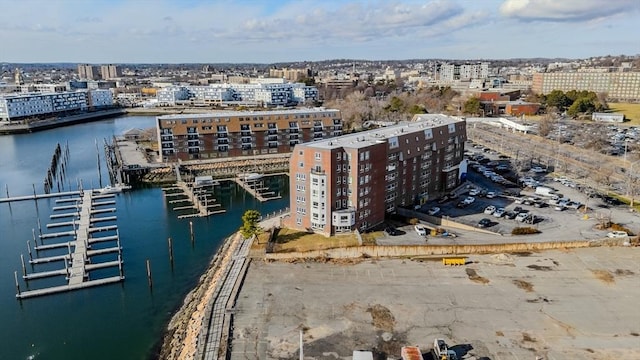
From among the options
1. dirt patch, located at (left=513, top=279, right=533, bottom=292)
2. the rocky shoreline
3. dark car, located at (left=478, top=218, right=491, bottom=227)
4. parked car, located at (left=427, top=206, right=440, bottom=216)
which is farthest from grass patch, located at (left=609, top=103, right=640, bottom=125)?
the rocky shoreline

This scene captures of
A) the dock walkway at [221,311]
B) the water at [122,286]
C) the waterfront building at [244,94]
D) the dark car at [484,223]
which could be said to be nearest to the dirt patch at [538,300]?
the dark car at [484,223]

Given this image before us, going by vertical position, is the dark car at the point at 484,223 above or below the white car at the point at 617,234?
above

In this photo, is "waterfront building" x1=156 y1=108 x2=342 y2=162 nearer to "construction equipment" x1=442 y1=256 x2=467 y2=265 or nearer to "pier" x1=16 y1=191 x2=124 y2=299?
"pier" x1=16 y1=191 x2=124 y2=299

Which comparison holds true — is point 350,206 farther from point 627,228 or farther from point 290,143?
point 290,143

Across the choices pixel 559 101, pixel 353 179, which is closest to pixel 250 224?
pixel 353 179

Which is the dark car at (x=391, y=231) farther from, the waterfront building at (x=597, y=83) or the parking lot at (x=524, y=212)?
the waterfront building at (x=597, y=83)

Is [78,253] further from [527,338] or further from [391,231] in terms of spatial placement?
[527,338]

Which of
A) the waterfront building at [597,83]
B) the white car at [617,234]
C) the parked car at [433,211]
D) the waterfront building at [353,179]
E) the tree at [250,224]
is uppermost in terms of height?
the waterfront building at [597,83]
